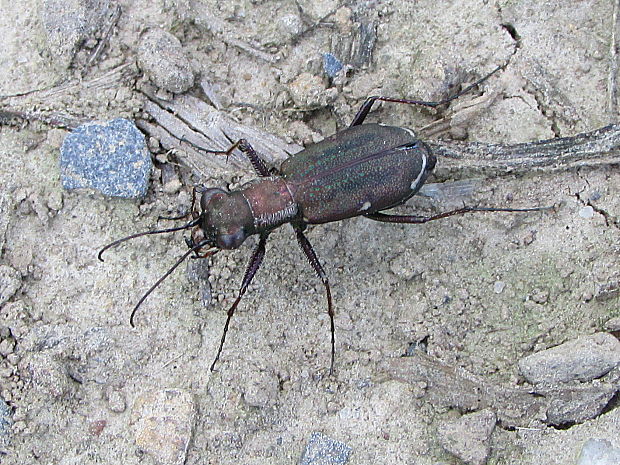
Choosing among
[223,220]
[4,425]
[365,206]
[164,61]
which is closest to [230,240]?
[223,220]

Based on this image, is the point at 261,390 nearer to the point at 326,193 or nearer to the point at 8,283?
the point at 326,193

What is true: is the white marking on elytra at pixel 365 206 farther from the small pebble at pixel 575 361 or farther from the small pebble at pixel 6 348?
the small pebble at pixel 6 348

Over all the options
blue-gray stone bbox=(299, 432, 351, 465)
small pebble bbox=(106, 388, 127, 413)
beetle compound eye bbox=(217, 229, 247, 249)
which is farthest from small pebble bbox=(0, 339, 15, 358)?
blue-gray stone bbox=(299, 432, 351, 465)

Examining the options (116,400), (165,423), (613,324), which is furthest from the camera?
A: (116,400)

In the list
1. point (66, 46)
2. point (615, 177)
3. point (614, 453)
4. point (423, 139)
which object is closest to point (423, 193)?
point (423, 139)

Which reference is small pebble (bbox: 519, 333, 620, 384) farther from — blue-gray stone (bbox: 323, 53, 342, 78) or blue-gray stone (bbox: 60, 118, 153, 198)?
blue-gray stone (bbox: 60, 118, 153, 198)
